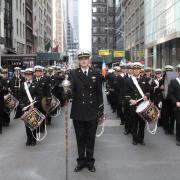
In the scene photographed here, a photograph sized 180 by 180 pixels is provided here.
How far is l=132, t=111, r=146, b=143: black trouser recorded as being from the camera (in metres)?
10.2

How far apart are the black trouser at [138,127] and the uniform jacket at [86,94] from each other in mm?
2645

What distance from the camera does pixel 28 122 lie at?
384 inches

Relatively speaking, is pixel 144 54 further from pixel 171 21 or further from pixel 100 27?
pixel 100 27

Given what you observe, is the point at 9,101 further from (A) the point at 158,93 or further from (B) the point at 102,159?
(B) the point at 102,159

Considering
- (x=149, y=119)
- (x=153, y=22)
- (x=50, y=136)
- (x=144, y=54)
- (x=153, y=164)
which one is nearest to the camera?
(x=153, y=164)

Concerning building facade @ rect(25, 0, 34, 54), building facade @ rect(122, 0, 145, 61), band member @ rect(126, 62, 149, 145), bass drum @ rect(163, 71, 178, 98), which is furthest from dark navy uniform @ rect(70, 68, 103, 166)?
building facade @ rect(25, 0, 34, 54)

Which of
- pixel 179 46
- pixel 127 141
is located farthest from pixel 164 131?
pixel 179 46

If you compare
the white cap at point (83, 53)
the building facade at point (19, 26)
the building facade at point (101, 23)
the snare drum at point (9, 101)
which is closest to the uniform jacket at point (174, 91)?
the white cap at point (83, 53)

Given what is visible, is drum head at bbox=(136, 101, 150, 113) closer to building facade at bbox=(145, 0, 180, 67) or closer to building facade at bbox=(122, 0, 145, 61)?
building facade at bbox=(145, 0, 180, 67)

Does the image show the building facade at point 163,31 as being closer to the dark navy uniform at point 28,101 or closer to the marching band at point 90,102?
the marching band at point 90,102

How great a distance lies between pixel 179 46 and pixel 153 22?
14769 mm

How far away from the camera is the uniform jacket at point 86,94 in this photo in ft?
25.1

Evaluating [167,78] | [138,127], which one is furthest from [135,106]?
[167,78]

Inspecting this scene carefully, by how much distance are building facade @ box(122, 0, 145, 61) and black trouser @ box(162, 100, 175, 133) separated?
51.4 metres
